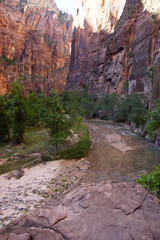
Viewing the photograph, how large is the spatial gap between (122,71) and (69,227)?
33421 millimetres

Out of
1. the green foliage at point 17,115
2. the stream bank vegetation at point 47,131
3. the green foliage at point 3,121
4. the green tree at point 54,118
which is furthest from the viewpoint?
the green foliage at point 3,121

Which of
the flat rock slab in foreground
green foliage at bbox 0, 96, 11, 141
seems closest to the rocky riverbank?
the flat rock slab in foreground

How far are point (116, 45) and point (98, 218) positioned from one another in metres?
38.7

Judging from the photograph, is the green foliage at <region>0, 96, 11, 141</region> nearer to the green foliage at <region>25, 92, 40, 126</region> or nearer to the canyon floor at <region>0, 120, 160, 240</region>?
the green foliage at <region>25, 92, 40, 126</region>

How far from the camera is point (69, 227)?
1.99 m

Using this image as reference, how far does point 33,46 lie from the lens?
60.5m

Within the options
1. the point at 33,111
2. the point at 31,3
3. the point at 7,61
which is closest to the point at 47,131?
the point at 33,111

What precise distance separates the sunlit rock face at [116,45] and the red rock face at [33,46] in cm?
1332

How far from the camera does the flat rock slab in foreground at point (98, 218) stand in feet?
6.02

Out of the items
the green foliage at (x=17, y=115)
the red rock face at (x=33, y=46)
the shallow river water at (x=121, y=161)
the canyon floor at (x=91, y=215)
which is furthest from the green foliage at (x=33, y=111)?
the red rock face at (x=33, y=46)

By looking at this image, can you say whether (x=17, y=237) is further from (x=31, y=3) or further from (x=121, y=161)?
(x=31, y=3)

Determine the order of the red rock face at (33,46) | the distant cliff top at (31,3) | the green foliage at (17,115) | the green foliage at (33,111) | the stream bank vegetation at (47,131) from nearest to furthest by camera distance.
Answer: the stream bank vegetation at (47,131)
the green foliage at (17,115)
the green foliage at (33,111)
the red rock face at (33,46)
the distant cliff top at (31,3)

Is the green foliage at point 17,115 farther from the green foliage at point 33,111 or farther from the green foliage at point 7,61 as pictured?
the green foliage at point 7,61

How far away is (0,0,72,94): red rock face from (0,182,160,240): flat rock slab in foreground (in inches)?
1697
